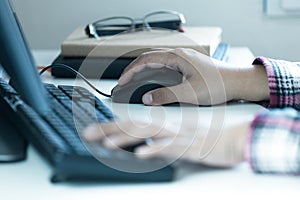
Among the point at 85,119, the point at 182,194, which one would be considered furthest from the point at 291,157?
the point at 85,119

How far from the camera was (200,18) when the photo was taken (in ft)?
5.13

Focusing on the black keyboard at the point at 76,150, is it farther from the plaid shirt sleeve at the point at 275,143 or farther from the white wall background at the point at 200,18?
the white wall background at the point at 200,18

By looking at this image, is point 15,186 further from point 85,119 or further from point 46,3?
point 46,3

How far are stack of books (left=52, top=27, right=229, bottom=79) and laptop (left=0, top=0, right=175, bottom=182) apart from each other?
1.01 ft

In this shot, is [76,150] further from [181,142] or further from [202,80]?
[202,80]

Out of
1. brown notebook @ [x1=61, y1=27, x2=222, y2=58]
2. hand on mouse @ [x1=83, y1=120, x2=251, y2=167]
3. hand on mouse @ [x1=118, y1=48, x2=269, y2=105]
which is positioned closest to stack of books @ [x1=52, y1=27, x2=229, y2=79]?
brown notebook @ [x1=61, y1=27, x2=222, y2=58]

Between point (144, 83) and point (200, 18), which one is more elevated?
point (144, 83)

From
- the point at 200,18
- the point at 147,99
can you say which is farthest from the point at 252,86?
the point at 200,18

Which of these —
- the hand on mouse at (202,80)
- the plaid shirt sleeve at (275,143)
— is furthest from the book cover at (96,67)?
the plaid shirt sleeve at (275,143)

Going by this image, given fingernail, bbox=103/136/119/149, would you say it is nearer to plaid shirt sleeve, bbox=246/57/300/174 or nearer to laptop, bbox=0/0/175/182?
laptop, bbox=0/0/175/182

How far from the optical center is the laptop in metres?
0.62

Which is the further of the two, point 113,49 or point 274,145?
point 113,49

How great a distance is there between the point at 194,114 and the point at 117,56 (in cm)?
34

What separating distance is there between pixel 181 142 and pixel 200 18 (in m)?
0.94
